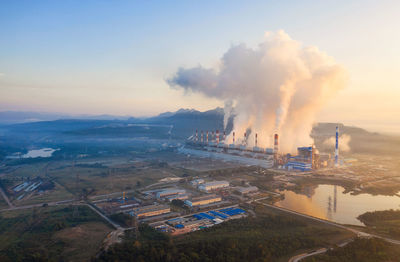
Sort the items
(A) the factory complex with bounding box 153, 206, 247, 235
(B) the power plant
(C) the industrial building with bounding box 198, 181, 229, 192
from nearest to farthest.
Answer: (A) the factory complex with bounding box 153, 206, 247, 235 → (C) the industrial building with bounding box 198, 181, 229, 192 → (B) the power plant

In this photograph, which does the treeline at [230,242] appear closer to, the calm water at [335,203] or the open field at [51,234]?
the open field at [51,234]

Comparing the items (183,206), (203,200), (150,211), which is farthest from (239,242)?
(203,200)

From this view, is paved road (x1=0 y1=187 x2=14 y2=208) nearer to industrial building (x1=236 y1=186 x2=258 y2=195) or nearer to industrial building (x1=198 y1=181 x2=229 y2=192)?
industrial building (x1=198 y1=181 x2=229 y2=192)

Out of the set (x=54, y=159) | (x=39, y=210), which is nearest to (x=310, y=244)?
(x=39, y=210)

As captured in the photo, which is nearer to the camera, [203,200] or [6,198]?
[203,200]

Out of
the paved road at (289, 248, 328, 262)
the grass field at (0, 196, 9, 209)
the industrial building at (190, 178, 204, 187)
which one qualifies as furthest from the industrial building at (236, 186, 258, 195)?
the grass field at (0, 196, 9, 209)

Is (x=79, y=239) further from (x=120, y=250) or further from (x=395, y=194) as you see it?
(x=395, y=194)

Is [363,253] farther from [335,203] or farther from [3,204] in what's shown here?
[3,204]

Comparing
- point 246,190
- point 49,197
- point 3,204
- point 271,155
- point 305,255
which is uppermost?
point 271,155
